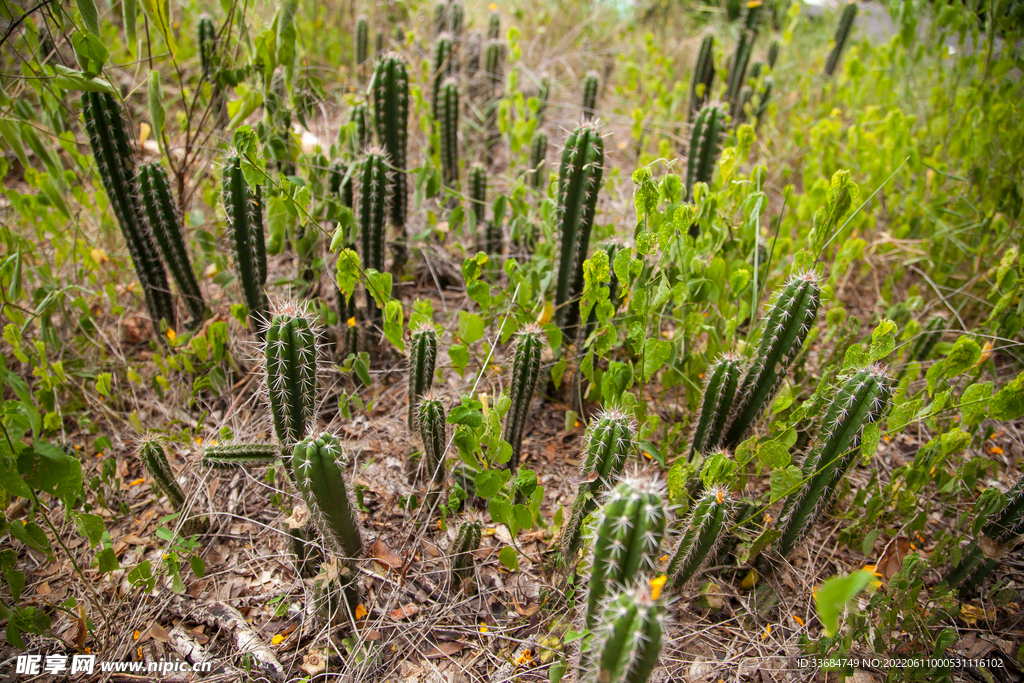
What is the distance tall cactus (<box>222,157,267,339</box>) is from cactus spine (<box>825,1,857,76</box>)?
5.86 metres

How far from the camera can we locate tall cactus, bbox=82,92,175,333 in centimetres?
245

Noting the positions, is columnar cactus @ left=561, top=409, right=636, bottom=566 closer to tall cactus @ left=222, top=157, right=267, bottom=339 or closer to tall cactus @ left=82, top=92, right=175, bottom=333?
tall cactus @ left=222, top=157, right=267, bottom=339

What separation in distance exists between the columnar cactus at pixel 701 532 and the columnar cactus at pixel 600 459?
0.27 metres

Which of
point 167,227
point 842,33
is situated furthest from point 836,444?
point 842,33

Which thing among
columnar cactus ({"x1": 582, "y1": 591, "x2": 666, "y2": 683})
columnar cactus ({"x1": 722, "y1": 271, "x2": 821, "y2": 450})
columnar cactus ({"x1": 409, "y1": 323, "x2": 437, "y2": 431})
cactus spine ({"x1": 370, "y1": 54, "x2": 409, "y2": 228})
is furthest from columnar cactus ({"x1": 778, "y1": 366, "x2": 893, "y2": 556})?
cactus spine ({"x1": 370, "y1": 54, "x2": 409, "y2": 228})

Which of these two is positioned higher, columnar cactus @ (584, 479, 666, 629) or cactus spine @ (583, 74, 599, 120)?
cactus spine @ (583, 74, 599, 120)

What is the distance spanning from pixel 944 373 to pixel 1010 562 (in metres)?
0.87

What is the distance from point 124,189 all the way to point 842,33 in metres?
6.38

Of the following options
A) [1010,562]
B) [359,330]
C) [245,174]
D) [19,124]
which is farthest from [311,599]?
[1010,562]

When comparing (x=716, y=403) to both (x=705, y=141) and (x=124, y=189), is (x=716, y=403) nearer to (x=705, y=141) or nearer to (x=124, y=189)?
(x=705, y=141)

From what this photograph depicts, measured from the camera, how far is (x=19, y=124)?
8.04 feet

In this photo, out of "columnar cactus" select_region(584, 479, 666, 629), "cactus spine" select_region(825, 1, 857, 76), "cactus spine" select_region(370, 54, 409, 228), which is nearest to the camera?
"columnar cactus" select_region(584, 479, 666, 629)

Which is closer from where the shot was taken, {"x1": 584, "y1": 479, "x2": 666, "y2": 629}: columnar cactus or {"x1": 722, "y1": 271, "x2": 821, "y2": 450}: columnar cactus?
{"x1": 584, "y1": 479, "x2": 666, "y2": 629}: columnar cactus

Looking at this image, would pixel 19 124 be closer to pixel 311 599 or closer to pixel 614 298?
pixel 311 599
